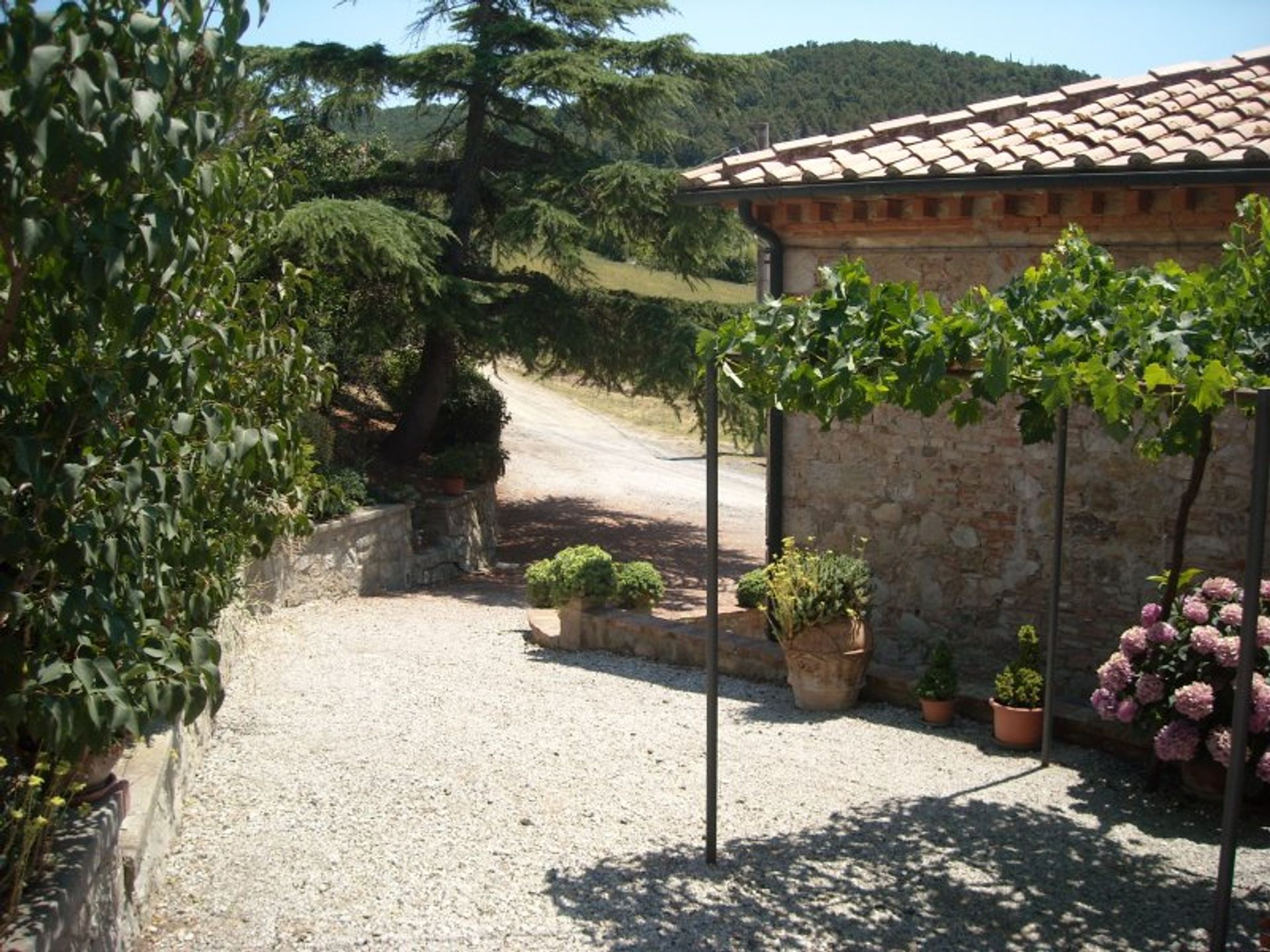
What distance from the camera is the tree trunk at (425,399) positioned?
1672cm

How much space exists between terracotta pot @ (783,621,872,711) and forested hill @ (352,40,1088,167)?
3902 centimetres

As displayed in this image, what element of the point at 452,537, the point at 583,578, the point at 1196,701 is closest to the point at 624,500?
the point at 452,537

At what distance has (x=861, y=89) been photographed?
53688 millimetres

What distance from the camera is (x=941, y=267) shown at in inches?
338

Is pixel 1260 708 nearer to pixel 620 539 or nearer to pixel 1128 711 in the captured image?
pixel 1128 711

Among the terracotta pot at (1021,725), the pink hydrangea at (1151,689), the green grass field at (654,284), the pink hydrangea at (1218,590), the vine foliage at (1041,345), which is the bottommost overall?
the terracotta pot at (1021,725)

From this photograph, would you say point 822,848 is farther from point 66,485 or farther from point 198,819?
point 66,485

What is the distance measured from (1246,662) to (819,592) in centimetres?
372

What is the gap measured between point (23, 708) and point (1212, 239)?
279 inches

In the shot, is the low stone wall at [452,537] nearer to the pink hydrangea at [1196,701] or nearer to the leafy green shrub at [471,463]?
the leafy green shrub at [471,463]

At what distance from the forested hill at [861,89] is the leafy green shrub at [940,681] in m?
39.2

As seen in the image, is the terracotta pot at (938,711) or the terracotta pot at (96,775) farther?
the terracotta pot at (938,711)

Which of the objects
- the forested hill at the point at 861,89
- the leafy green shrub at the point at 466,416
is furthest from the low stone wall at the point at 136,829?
the forested hill at the point at 861,89

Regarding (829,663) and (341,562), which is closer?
(829,663)
